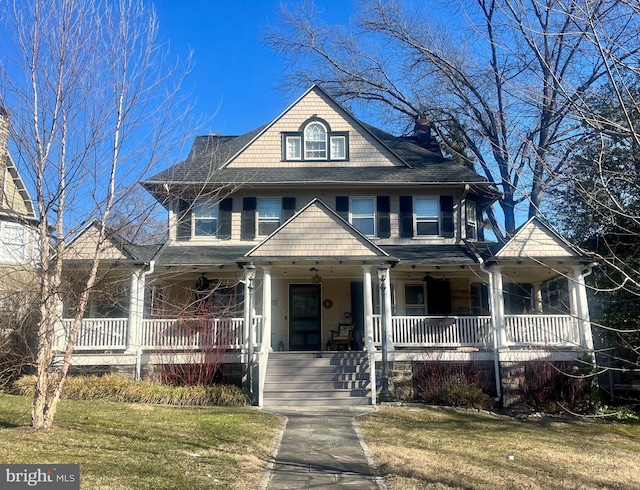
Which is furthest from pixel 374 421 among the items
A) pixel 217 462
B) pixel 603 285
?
pixel 603 285

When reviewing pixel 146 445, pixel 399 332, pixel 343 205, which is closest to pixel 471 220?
pixel 343 205

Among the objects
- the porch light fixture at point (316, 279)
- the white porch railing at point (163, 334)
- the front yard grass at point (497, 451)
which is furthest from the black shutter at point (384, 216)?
the front yard grass at point (497, 451)

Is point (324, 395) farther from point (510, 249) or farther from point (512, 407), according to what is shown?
point (510, 249)

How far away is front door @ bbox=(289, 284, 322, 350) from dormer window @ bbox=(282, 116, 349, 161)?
4.59 meters

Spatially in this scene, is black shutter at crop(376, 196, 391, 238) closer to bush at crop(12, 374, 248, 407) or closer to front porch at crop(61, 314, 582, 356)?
front porch at crop(61, 314, 582, 356)

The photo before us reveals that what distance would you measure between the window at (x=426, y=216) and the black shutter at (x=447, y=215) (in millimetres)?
192

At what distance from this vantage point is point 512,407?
A: 43.5 feet

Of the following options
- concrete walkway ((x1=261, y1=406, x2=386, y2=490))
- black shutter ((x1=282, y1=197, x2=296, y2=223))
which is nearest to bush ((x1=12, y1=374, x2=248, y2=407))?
concrete walkway ((x1=261, y1=406, x2=386, y2=490))

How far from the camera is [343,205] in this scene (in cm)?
1738

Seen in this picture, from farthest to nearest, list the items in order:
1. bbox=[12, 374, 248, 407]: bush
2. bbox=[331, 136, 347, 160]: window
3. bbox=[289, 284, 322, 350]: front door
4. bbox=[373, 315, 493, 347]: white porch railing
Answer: bbox=[331, 136, 347, 160]: window
bbox=[289, 284, 322, 350]: front door
bbox=[373, 315, 493, 347]: white porch railing
bbox=[12, 374, 248, 407]: bush

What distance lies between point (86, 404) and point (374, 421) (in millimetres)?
6014

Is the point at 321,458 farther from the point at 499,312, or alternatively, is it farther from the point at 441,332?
the point at 499,312

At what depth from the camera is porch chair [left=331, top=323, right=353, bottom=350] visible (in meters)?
15.9

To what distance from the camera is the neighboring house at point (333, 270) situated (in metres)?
13.9
